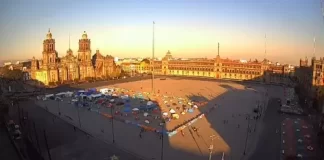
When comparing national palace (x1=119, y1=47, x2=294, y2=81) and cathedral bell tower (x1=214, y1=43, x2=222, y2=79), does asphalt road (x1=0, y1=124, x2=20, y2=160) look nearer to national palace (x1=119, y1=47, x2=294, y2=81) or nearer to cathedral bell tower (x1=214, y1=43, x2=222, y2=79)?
national palace (x1=119, y1=47, x2=294, y2=81)

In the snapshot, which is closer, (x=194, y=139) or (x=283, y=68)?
(x=194, y=139)

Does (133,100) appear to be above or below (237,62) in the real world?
below

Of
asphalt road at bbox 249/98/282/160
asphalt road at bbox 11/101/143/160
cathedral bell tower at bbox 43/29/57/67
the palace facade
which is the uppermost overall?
cathedral bell tower at bbox 43/29/57/67

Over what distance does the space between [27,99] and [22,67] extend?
13940 mm

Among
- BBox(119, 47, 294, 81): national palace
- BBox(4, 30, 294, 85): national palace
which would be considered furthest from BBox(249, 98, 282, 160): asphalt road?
BBox(119, 47, 294, 81): national palace

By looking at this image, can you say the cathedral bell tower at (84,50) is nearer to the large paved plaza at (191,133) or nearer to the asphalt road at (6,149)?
the large paved plaza at (191,133)

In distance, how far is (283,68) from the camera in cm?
4988

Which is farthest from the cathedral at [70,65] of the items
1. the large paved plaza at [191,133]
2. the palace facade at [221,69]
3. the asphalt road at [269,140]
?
the asphalt road at [269,140]

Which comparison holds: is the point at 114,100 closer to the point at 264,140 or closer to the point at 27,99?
the point at 27,99

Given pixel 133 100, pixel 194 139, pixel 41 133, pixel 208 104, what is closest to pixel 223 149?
pixel 194 139

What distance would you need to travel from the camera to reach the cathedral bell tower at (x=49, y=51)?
41219 mm

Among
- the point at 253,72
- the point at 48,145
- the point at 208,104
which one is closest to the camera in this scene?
the point at 48,145

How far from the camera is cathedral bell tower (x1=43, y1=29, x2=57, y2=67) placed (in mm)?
41219

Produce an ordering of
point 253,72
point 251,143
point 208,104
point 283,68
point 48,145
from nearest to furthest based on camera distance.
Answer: point 48,145, point 251,143, point 208,104, point 283,68, point 253,72
